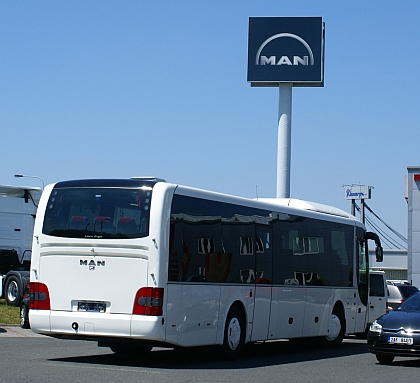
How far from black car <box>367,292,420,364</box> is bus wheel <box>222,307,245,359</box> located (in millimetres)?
2269

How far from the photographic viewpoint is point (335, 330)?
63.1 feet

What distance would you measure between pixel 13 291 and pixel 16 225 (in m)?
3.38

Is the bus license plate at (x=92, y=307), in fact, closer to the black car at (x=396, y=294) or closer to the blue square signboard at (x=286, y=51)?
the black car at (x=396, y=294)

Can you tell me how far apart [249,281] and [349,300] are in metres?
5.21

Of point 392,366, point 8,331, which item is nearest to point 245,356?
point 392,366

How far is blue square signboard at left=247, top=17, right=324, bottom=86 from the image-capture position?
41.1m

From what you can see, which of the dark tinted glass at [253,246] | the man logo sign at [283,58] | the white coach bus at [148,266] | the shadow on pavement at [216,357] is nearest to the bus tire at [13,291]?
the shadow on pavement at [216,357]

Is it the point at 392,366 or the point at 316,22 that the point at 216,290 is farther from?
the point at 316,22

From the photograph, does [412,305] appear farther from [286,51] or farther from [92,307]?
[286,51]

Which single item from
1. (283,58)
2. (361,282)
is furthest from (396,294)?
(283,58)

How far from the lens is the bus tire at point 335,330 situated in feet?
62.5

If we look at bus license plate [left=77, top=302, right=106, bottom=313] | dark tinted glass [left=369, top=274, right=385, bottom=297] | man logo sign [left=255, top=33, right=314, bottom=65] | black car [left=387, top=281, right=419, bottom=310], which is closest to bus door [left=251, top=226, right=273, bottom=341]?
bus license plate [left=77, top=302, right=106, bottom=313]

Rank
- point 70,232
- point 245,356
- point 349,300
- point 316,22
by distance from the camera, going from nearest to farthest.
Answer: point 70,232
point 245,356
point 349,300
point 316,22

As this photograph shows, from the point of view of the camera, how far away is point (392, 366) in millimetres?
14891
